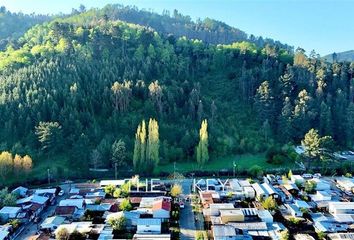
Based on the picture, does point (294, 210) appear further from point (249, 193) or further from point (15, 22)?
point (15, 22)

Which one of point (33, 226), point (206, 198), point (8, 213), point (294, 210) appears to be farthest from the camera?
point (206, 198)

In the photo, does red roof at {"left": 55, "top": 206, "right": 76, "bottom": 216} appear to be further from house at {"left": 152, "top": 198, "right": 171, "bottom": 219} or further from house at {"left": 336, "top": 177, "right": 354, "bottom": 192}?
house at {"left": 336, "top": 177, "right": 354, "bottom": 192}

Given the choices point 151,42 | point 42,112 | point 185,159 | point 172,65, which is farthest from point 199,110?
point 151,42

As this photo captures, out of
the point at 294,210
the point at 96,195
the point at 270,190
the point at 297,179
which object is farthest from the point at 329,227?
the point at 96,195

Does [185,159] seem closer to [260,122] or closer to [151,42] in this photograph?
[260,122]

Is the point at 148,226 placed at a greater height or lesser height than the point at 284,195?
lesser

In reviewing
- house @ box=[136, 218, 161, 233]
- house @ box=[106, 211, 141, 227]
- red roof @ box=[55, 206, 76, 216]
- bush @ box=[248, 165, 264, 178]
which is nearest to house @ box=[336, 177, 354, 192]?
bush @ box=[248, 165, 264, 178]
